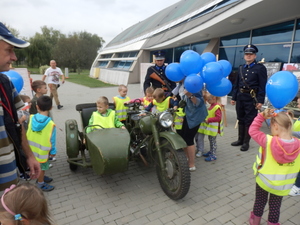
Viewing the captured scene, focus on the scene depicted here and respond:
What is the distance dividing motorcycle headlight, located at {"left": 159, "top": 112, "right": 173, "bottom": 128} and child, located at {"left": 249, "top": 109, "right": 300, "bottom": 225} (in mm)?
1064

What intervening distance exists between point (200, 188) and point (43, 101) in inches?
107

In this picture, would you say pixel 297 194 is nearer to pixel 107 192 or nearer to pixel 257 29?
pixel 107 192

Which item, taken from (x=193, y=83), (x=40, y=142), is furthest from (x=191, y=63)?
(x=40, y=142)

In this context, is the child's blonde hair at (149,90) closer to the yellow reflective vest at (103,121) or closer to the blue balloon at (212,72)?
the yellow reflective vest at (103,121)

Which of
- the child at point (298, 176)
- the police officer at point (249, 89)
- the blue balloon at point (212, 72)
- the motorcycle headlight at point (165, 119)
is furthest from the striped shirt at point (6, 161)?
the police officer at point (249, 89)

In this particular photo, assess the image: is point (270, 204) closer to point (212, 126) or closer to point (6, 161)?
point (212, 126)

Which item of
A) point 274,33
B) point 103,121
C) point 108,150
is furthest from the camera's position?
point 274,33

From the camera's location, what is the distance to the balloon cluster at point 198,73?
3.01 metres

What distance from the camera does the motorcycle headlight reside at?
9.46ft

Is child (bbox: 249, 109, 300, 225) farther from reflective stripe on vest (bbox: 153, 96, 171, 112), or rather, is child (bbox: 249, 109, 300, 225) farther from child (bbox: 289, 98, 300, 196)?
reflective stripe on vest (bbox: 153, 96, 171, 112)

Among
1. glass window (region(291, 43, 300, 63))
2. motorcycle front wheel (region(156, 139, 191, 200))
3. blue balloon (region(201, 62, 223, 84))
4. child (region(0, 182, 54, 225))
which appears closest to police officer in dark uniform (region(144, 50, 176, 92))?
blue balloon (region(201, 62, 223, 84))

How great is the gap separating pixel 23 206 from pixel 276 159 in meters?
2.10

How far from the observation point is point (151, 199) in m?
2.95

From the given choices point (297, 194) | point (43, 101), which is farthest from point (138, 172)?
point (297, 194)
